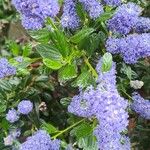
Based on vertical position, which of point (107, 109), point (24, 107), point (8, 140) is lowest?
point (8, 140)

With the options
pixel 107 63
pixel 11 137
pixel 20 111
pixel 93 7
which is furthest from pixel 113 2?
pixel 11 137

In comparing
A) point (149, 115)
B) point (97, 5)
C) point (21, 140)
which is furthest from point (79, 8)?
point (21, 140)

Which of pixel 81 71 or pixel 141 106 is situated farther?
pixel 141 106

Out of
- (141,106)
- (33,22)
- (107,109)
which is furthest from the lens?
(141,106)

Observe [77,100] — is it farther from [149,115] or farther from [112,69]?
[149,115]

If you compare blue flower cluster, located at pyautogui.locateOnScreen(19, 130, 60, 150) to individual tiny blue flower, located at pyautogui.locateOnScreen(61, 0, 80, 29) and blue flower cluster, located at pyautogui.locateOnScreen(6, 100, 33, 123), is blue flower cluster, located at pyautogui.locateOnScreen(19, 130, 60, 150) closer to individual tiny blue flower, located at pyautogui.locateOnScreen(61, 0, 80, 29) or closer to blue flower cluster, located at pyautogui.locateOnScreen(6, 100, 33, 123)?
blue flower cluster, located at pyautogui.locateOnScreen(6, 100, 33, 123)

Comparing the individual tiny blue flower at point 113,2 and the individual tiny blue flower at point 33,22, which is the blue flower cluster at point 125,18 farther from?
the individual tiny blue flower at point 33,22

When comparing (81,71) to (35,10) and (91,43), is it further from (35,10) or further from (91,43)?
(35,10)

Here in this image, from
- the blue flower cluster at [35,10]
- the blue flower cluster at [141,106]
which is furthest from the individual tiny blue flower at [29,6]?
the blue flower cluster at [141,106]
